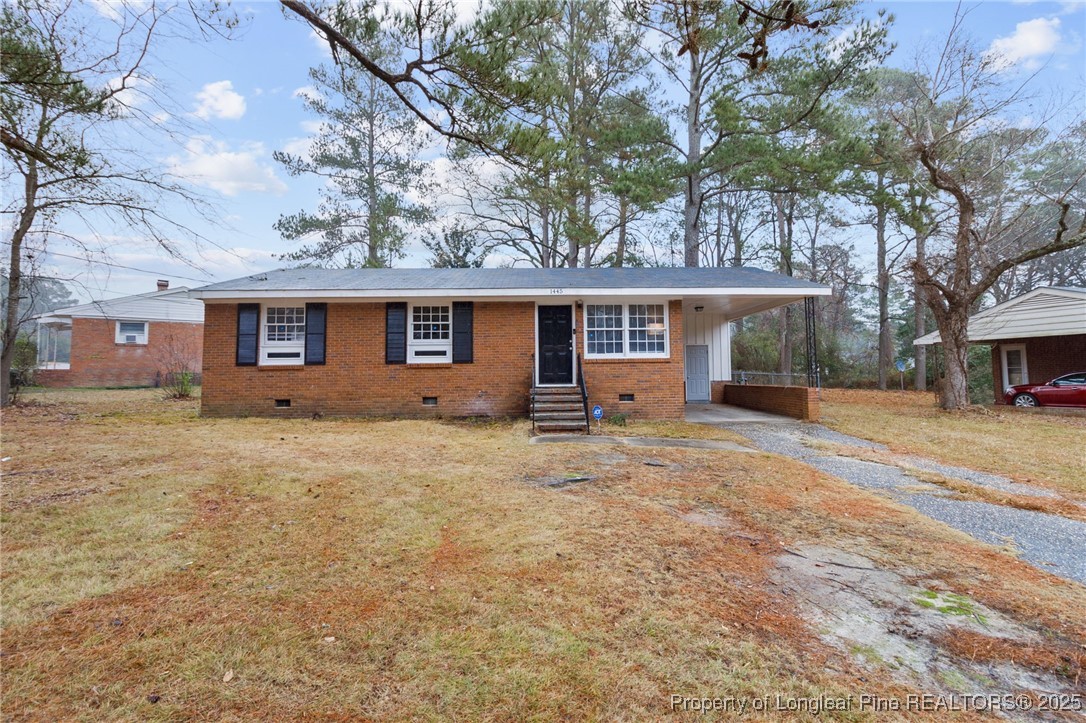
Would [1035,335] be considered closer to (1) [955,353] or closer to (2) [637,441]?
(1) [955,353]

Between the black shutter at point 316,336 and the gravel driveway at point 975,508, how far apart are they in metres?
9.57

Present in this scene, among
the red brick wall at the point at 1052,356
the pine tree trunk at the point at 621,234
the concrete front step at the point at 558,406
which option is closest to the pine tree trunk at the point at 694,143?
the pine tree trunk at the point at 621,234

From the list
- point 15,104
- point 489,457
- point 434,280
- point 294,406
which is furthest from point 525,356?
point 15,104

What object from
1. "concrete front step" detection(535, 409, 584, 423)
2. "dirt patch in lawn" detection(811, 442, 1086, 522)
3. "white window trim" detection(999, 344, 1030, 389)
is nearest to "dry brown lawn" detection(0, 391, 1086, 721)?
"dirt patch in lawn" detection(811, 442, 1086, 522)

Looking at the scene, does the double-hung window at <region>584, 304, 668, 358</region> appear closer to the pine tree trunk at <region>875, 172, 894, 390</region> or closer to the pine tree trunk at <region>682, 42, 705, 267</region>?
the pine tree trunk at <region>682, 42, 705, 267</region>

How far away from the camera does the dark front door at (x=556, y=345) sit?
11281mm

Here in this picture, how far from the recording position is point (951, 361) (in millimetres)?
13125

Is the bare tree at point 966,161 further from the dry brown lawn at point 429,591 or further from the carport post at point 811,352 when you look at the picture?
the dry brown lawn at point 429,591

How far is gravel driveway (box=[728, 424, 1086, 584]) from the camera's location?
3641 mm

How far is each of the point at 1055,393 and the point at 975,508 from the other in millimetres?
13508

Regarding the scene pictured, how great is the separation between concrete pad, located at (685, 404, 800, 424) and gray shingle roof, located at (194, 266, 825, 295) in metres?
Result: 3.07

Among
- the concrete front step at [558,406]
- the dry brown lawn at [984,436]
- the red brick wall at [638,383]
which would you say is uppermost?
the red brick wall at [638,383]

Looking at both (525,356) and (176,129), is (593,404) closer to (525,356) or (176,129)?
(525,356)

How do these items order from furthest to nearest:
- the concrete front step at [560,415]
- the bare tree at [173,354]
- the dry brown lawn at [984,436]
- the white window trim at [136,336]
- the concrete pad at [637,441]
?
the bare tree at [173,354], the white window trim at [136,336], the concrete front step at [560,415], the concrete pad at [637,441], the dry brown lawn at [984,436]
